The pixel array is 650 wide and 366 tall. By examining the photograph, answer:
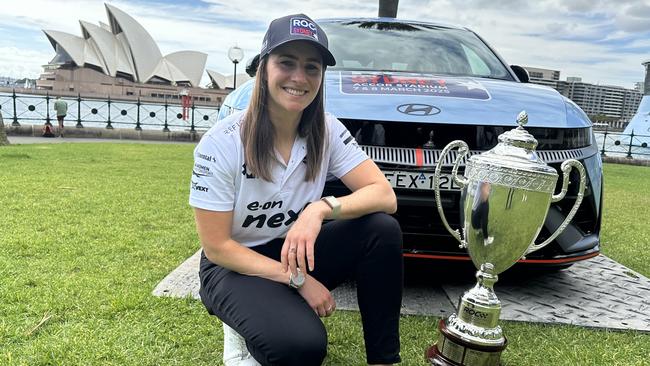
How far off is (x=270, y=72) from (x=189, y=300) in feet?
3.96

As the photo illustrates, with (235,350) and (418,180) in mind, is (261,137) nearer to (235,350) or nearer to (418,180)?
(235,350)

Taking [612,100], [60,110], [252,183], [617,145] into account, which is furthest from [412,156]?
[612,100]

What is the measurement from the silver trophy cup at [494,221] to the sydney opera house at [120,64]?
35954mm

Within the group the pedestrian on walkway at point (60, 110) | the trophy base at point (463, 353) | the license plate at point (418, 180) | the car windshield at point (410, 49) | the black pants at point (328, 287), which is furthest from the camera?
the pedestrian on walkway at point (60, 110)

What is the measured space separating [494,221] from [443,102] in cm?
84

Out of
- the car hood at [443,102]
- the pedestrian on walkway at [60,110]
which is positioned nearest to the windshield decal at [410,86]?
the car hood at [443,102]

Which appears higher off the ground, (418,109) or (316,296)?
(418,109)

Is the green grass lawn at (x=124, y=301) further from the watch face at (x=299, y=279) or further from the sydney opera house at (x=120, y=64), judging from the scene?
the sydney opera house at (x=120, y=64)

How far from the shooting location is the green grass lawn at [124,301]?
1.88 meters

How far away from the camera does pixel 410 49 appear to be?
3.39m

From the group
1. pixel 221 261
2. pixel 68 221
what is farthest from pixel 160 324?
pixel 68 221

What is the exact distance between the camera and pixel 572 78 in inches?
630

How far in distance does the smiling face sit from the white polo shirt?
0.17 m

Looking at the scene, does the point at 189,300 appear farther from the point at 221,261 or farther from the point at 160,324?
the point at 221,261
